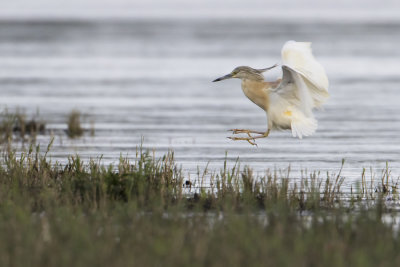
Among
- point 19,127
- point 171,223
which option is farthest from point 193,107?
point 171,223

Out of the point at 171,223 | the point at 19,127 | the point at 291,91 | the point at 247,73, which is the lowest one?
the point at 171,223

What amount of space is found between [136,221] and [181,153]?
21.0ft

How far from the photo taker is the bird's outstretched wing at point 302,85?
10211 mm

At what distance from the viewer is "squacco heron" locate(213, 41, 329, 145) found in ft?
34.0

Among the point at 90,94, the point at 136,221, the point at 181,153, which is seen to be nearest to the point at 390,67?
the point at 90,94

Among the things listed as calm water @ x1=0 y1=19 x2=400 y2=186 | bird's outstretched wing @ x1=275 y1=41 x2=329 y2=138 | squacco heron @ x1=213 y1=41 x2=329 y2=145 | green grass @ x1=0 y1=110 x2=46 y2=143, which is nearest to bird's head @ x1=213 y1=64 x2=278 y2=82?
squacco heron @ x1=213 y1=41 x2=329 y2=145

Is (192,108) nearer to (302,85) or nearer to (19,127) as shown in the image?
(19,127)

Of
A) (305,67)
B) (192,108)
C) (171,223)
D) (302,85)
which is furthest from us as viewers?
(192,108)

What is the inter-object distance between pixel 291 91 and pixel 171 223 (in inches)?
127

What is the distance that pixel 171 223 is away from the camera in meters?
7.75

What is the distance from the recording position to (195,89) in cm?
2723

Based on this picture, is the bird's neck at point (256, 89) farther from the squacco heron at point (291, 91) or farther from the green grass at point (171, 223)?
the green grass at point (171, 223)

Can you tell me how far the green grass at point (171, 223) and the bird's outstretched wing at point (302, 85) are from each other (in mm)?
930

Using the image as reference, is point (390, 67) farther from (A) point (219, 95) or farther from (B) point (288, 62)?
(B) point (288, 62)
